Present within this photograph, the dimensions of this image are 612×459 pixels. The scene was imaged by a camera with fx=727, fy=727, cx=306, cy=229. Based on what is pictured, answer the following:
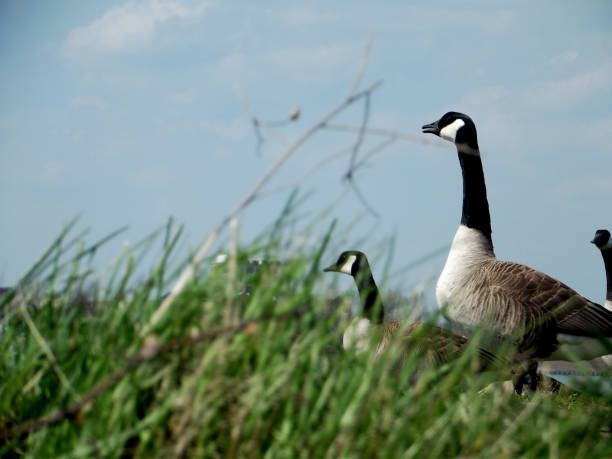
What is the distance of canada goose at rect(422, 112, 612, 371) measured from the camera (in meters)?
9.91

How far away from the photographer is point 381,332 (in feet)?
12.0

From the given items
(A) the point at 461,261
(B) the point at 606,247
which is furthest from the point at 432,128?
(B) the point at 606,247

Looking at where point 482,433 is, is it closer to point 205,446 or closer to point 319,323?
point 319,323

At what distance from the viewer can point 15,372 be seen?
3.51 meters

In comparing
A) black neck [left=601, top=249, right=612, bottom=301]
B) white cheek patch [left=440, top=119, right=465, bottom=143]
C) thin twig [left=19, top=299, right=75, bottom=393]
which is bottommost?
thin twig [left=19, top=299, right=75, bottom=393]

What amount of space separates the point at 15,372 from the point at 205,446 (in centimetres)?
116

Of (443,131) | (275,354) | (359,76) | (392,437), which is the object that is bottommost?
(392,437)

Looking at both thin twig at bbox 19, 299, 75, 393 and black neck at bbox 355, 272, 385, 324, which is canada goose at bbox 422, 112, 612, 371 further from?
thin twig at bbox 19, 299, 75, 393

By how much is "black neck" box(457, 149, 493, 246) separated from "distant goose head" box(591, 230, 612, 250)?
138 inches

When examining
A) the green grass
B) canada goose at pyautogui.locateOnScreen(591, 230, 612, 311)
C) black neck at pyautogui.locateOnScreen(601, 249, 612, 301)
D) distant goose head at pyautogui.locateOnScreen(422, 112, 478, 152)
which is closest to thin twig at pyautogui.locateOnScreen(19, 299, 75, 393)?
the green grass

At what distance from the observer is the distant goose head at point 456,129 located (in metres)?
12.3

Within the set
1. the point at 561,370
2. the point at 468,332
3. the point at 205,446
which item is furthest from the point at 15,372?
the point at 561,370

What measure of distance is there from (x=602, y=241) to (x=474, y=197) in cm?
412

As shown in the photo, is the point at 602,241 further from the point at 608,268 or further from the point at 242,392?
the point at 242,392
